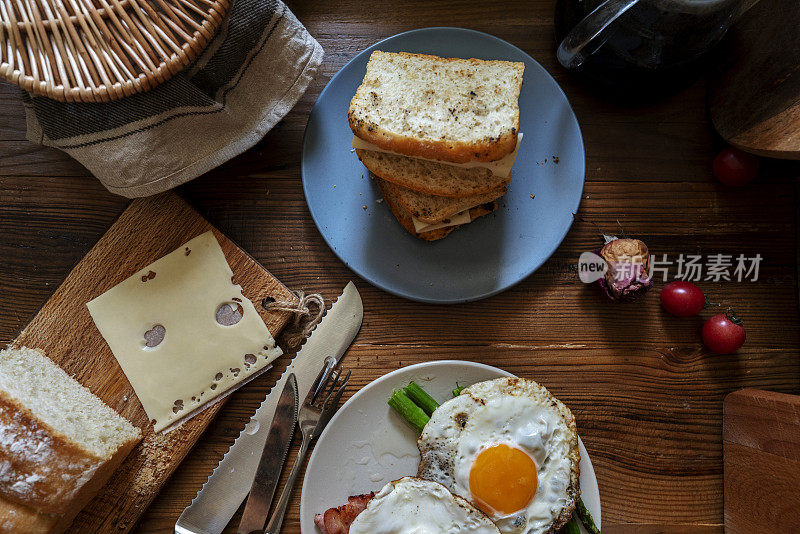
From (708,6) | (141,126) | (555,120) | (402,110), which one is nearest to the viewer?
(708,6)

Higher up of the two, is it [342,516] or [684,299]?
[684,299]

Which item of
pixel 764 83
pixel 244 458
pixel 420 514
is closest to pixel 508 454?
pixel 420 514

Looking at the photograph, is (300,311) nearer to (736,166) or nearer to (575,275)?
(575,275)

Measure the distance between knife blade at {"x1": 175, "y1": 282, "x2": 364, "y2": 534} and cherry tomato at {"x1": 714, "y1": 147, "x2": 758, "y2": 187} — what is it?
5.43ft

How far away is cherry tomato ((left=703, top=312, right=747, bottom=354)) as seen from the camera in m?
2.02

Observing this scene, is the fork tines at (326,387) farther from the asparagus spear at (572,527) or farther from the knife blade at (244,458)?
the asparagus spear at (572,527)

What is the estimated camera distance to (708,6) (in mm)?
1608

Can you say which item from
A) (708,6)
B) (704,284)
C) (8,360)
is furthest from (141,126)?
(704,284)

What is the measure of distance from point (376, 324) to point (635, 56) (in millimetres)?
1342

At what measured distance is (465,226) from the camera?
204 cm

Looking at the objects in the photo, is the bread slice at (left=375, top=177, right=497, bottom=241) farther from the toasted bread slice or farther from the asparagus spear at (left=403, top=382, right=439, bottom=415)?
the asparagus spear at (left=403, top=382, right=439, bottom=415)

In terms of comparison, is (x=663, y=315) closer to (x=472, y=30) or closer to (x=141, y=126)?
(x=472, y=30)

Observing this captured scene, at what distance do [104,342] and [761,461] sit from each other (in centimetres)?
249

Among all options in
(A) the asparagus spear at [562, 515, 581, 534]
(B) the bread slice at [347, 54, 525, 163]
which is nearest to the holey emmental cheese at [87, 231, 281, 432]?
(B) the bread slice at [347, 54, 525, 163]
